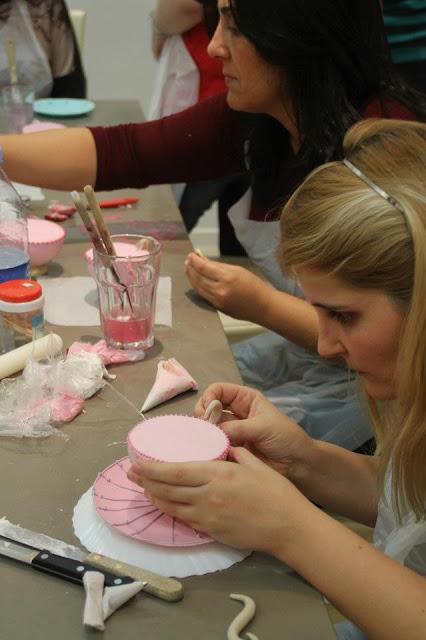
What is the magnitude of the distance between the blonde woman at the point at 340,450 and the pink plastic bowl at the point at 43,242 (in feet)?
1.77

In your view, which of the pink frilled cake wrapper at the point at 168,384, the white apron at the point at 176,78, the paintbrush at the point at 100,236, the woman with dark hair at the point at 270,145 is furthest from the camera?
the white apron at the point at 176,78

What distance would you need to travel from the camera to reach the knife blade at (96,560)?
82 cm

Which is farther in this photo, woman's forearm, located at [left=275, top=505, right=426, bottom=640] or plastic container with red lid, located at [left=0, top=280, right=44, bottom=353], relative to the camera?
plastic container with red lid, located at [left=0, top=280, right=44, bottom=353]

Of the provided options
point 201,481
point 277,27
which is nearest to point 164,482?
point 201,481

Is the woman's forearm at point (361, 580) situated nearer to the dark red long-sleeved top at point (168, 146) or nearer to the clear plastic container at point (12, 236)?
the clear plastic container at point (12, 236)

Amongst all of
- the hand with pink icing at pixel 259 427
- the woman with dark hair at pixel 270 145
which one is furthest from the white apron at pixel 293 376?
the hand with pink icing at pixel 259 427

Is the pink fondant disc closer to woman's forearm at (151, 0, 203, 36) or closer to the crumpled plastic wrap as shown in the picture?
the crumpled plastic wrap

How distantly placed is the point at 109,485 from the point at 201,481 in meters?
0.13

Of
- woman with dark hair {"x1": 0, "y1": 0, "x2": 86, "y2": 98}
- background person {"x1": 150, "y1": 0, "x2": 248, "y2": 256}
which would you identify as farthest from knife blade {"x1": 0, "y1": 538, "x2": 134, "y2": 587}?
woman with dark hair {"x1": 0, "y1": 0, "x2": 86, "y2": 98}

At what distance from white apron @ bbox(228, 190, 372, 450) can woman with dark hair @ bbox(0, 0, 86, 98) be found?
1083 mm

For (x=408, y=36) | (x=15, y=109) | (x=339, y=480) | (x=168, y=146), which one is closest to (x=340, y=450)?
(x=339, y=480)

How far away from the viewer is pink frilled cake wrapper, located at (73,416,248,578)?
87 cm

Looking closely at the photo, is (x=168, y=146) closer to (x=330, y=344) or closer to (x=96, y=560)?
(x=330, y=344)

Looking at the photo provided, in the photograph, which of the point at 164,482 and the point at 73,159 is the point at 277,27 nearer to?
the point at 73,159
